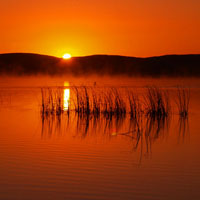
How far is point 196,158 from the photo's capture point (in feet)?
19.1

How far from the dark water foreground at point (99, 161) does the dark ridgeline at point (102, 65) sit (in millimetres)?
58529

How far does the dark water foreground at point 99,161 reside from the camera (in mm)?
4398

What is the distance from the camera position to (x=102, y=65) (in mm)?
73750

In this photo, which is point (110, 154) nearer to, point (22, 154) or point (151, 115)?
point (22, 154)

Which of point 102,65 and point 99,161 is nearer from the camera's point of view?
point 99,161

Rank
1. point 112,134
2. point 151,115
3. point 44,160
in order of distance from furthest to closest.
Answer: point 151,115
point 112,134
point 44,160

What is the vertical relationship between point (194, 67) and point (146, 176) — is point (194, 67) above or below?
above

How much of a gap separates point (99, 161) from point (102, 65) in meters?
68.4

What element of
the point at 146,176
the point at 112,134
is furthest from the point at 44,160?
the point at 112,134

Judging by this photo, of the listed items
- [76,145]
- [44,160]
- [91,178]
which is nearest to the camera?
[91,178]

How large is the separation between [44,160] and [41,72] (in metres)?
64.3

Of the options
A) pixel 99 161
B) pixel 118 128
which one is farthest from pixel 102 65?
pixel 99 161

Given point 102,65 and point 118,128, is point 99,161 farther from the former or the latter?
point 102,65

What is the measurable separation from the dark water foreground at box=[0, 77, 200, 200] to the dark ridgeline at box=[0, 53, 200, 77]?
58.5m
